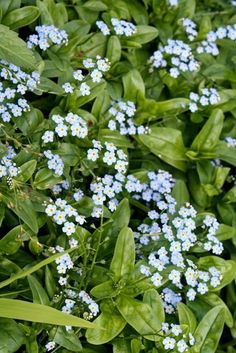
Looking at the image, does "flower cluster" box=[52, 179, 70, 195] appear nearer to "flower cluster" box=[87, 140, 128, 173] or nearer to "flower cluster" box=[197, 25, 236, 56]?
"flower cluster" box=[87, 140, 128, 173]

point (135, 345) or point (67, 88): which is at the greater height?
point (67, 88)

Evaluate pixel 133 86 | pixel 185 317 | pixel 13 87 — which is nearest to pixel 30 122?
pixel 13 87

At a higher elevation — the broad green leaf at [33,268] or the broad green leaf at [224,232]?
the broad green leaf at [33,268]

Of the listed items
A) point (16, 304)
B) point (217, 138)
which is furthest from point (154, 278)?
point (217, 138)

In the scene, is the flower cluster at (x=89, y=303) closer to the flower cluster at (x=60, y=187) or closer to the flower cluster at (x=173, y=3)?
the flower cluster at (x=60, y=187)

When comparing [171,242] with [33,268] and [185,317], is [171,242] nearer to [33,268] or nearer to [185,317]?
[185,317]

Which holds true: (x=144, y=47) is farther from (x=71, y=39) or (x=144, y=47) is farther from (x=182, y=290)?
(x=182, y=290)

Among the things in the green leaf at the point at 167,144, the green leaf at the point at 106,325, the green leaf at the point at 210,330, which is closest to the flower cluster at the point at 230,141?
the green leaf at the point at 167,144
